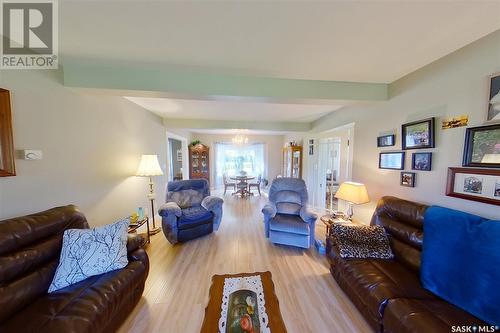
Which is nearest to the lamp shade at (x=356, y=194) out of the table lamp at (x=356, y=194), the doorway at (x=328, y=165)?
the table lamp at (x=356, y=194)

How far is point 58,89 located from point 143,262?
200 centimetres

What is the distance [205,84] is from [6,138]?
5.70 ft

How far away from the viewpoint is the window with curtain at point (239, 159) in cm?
741

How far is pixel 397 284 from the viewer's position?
4.66 ft

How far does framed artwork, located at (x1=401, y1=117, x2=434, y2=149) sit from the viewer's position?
1810 millimetres

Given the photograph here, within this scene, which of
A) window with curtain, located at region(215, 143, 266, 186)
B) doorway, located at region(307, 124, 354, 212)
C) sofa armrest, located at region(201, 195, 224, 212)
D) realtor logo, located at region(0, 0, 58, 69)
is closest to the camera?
realtor logo, located at region(0, 0, 58, 69)

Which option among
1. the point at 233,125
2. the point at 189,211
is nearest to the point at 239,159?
the point at 233,125

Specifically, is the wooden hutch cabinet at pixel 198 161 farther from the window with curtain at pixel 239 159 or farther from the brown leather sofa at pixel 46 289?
the brown leather sofa at pixel 46 289

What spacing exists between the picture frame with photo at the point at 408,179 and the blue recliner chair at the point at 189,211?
264 cm

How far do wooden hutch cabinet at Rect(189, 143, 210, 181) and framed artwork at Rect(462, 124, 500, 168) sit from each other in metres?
6.12

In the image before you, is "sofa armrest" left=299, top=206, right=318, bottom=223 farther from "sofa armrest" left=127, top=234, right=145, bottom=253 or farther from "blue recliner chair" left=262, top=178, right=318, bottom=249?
"sofa armrest" left=127, top=234, right=145, bottom=253

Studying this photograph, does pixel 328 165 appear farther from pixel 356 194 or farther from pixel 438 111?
pixel 438 111

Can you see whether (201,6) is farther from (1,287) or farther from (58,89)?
(1,287)

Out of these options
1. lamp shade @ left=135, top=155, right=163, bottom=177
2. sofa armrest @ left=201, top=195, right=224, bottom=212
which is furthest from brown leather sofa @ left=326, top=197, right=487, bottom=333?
lamp shade @ left=135, top=155, right=163, bottom=177
